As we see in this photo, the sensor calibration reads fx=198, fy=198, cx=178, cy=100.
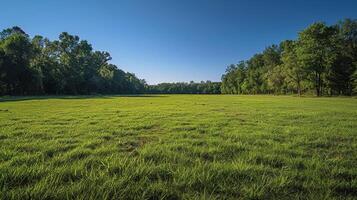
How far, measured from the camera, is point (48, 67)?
2372 inches

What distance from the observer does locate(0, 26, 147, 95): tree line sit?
157ft

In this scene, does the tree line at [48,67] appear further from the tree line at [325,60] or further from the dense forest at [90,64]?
the tree line at [325,60]

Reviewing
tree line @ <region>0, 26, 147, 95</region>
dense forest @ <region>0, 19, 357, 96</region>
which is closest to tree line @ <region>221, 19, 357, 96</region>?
dense forest @ <region>0, 19, 357, 96</region>

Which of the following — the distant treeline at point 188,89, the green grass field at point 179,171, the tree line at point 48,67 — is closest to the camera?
the green grass field at point 179,171

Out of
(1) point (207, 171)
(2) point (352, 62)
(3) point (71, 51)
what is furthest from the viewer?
(3) point (71, 51)

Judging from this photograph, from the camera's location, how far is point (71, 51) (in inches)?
2763

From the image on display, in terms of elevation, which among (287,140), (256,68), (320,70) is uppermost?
(256,68)

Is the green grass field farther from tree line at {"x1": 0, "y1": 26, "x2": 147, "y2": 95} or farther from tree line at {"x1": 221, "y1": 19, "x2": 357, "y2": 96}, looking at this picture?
tree line at {"x1": 0, "y1": 26, "x2": 147, "y2": 95}

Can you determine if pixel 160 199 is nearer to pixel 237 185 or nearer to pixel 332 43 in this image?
pixel 237 185

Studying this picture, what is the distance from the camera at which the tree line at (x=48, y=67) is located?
157 feet

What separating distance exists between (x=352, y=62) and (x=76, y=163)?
6360 centimetres

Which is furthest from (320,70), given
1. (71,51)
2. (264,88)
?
(71,51)

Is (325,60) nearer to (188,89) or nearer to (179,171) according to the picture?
(179,171)

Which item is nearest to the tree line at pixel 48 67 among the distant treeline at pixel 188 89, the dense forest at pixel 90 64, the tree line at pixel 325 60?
the dense forest at pixel 90 64
